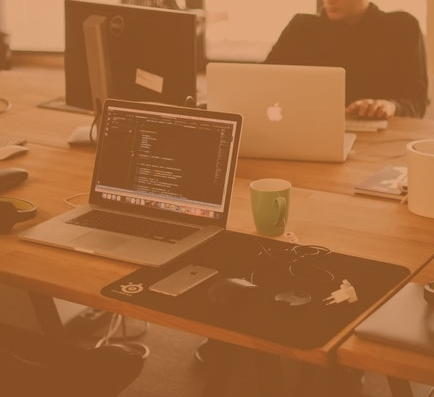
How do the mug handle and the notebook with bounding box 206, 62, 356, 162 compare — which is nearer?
the mug handle

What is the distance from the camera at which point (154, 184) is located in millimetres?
1979

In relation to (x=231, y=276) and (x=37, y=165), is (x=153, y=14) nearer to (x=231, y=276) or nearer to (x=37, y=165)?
(x=37, y=165)

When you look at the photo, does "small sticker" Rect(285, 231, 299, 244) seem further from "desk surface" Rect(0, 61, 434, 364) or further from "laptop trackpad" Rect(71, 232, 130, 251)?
"laptop trackpad" Rect(71, 232, 130, 251)

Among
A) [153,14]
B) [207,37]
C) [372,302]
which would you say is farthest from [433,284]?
[207,37]

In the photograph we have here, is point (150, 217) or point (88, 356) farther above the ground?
point (150, 217)

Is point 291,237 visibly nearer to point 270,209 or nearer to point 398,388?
point 270,209

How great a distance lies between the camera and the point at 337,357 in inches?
54.5

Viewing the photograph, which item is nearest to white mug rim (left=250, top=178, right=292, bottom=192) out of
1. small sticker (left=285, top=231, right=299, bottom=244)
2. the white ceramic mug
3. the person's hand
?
small sticker (left=285, top=231, right=299, bottom=244)

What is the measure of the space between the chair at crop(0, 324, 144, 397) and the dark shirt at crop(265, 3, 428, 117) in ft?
6.46

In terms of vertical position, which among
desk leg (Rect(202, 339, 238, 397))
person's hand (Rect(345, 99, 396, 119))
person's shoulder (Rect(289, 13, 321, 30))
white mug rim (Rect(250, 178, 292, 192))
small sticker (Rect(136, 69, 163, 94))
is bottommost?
desk leg (Rect(202, 339, 238, 397))

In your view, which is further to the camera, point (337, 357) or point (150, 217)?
point (150, 217)

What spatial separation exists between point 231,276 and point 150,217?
364mm

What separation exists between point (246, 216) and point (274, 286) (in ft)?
1.44

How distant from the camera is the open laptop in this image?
6.12ft
